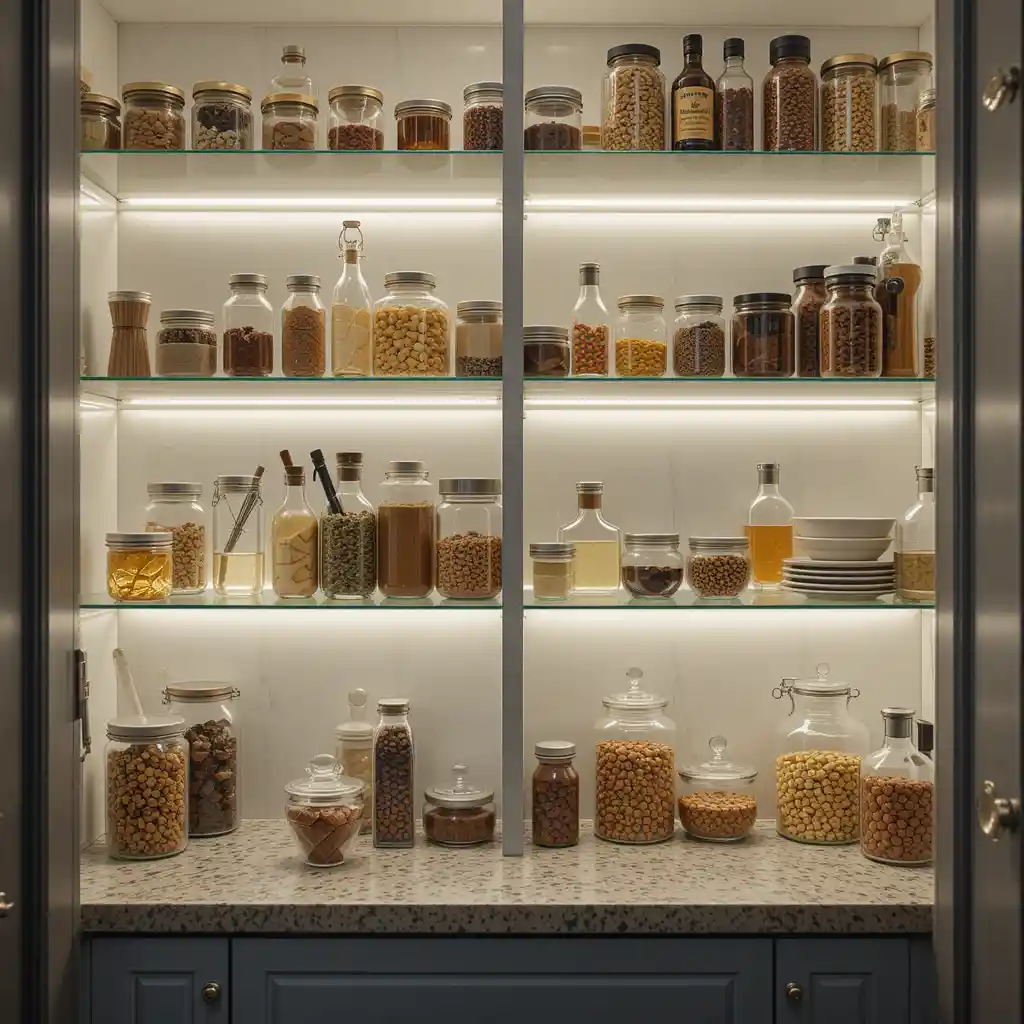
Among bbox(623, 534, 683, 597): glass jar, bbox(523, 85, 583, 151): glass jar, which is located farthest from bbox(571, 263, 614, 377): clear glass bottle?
bbox(623, 534, 683, 597): glass jar

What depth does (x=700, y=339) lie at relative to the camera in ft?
7.22

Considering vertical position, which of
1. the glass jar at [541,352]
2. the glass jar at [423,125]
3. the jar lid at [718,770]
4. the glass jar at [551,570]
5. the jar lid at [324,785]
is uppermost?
the glass jar at [423,125]

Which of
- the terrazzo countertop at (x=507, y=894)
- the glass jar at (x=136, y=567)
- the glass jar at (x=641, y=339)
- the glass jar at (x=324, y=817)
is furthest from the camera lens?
the glass jar at (x=641, y=339)

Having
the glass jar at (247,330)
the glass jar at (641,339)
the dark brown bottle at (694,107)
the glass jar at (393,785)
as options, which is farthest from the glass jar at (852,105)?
the glass jar at (393,785)

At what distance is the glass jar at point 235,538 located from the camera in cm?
221

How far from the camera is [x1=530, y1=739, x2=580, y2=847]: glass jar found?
2117mm

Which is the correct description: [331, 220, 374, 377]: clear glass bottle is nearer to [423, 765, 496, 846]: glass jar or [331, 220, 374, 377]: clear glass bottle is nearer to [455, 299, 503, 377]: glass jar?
[455, 299, 503, 377]: glass jar

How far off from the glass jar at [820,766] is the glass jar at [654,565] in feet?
1.23

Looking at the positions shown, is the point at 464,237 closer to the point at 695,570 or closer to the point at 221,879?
the point at 695,570

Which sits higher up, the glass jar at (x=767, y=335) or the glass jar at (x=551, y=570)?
the glass jar at (x=767, y=335)

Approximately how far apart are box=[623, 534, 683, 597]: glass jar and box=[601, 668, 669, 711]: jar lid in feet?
0.62

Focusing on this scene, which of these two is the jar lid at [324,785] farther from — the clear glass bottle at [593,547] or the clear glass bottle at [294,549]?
the clear glass bottle at [593,547]

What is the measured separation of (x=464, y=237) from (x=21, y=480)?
44.4 inches

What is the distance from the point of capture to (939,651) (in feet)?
5.79
